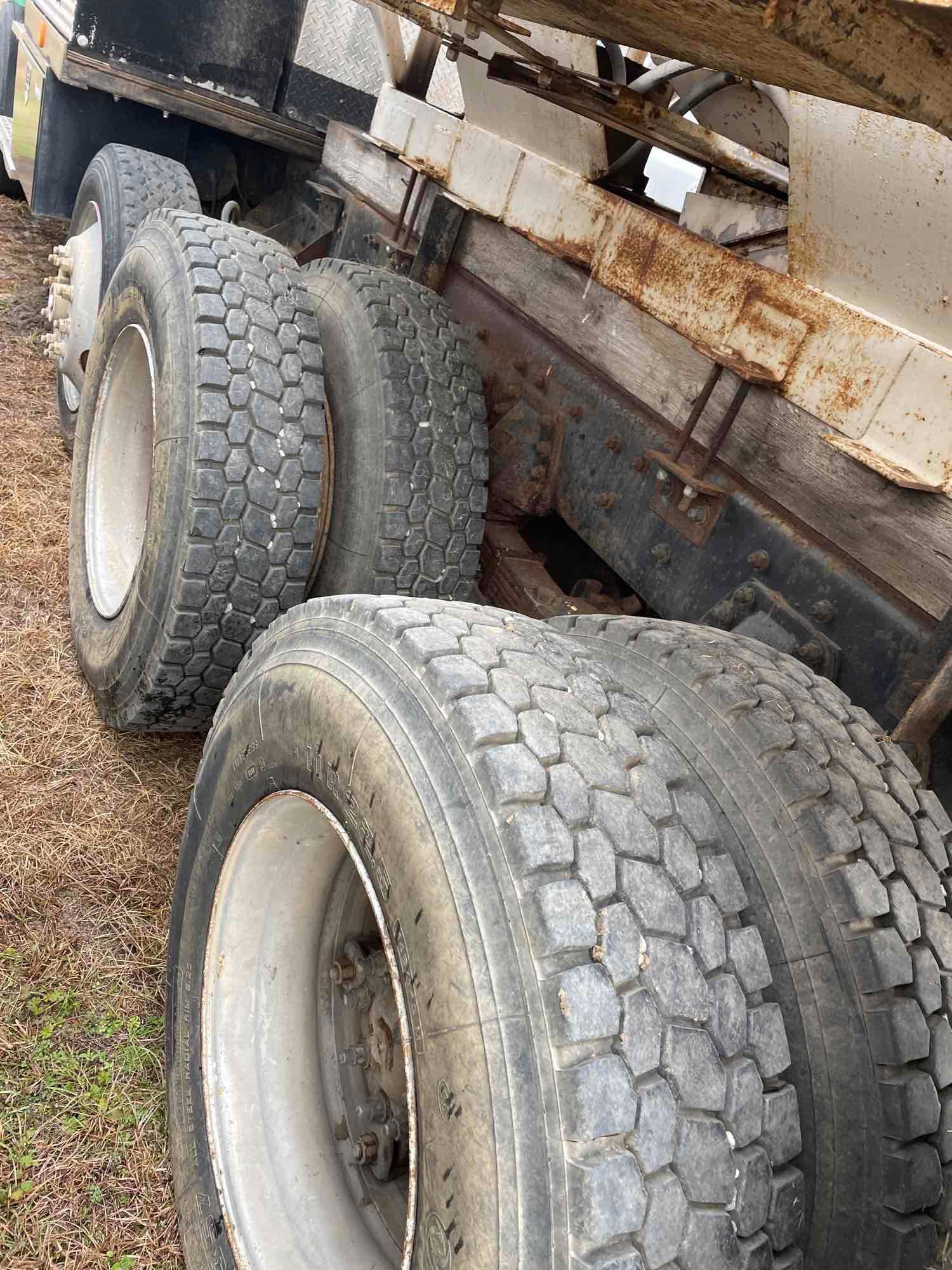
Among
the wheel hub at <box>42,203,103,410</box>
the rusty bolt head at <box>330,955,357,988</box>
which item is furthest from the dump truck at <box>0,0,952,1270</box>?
the wheel hub at <box>42,203,103,410</box>

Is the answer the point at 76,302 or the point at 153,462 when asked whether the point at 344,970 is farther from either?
the point at 76,302

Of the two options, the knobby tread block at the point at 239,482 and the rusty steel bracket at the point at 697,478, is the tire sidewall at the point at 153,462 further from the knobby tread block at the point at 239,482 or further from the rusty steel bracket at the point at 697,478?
the rusty steel bracket at the point at 697,478

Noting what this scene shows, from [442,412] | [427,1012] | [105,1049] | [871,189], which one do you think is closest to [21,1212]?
[105,1049]

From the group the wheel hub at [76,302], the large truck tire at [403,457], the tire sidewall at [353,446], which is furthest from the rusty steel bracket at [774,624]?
the wheel hub at [76,302]

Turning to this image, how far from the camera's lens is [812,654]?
2.03 metres

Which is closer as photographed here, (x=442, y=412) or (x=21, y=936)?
(x=21, y=936)

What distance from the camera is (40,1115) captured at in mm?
2004

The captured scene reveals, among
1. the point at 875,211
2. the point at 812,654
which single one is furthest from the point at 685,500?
the point at 875,211

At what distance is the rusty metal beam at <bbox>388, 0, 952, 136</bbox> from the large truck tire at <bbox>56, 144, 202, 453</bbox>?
125 inches

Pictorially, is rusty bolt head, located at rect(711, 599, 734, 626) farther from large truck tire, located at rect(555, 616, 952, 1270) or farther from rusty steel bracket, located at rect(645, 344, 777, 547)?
large truck tire, located at rect(555, 616, 952, 1270)

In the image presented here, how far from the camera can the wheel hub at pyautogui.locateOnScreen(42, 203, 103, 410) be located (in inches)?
163

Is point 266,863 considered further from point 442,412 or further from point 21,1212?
point 442,412

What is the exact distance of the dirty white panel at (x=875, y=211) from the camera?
165 centimetres

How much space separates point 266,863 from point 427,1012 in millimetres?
616
